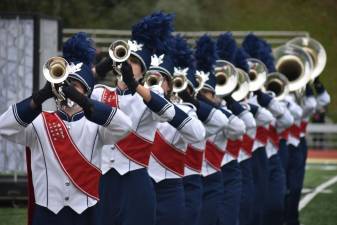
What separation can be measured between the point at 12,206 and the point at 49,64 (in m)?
8.08

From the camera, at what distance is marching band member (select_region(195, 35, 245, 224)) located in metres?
11.2

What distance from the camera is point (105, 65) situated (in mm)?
9047

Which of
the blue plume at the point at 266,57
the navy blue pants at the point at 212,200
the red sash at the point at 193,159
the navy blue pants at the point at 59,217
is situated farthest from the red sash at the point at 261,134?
the navy blue pants at the point at 59,217

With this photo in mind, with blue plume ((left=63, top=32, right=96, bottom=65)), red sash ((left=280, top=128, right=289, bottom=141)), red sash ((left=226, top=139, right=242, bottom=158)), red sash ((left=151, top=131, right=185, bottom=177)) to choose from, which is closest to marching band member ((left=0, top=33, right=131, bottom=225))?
blue plume ((left=63, top=32, right=96, bottom=65))

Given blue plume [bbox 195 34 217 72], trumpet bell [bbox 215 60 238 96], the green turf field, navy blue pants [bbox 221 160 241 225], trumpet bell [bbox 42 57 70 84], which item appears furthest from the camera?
the green turf field

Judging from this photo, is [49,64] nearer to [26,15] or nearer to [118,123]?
[118,123]

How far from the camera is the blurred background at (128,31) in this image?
15.2 metres

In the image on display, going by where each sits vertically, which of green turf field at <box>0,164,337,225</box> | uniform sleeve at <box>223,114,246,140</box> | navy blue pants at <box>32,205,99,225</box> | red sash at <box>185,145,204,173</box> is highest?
uniform sleeve at <box>223,114,246,140</box>

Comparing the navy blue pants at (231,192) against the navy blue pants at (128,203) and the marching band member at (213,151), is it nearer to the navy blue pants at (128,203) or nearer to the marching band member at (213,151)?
the marching band member at (213,151)

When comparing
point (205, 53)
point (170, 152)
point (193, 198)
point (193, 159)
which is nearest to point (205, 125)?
point (193, 159)

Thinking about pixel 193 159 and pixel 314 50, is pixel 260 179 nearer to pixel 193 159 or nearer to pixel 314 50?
pixel 193 159

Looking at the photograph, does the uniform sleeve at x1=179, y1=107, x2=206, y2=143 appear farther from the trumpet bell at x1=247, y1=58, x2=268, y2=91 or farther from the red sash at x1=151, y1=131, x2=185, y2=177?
the trumpet bell at x1=247, y1=58, x2=268, y2=91

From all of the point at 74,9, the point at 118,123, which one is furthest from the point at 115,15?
the point at 118,123

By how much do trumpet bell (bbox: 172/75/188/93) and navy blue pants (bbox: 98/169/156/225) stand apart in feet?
5.32
